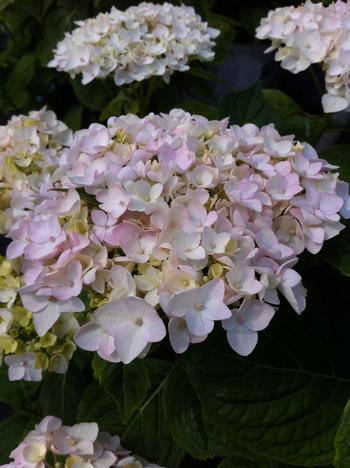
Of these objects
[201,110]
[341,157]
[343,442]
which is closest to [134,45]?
[201,110]

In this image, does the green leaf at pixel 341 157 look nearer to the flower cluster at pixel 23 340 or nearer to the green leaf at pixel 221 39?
the flower cluster at pixel 23 340

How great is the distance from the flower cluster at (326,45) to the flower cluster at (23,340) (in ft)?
1.68

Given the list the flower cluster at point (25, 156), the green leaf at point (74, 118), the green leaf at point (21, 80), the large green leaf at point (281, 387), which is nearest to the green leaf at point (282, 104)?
the flower cluster at point (25, 156)

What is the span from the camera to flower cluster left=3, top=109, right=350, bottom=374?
53 centimetres

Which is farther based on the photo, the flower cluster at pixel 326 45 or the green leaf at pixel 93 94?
the green leaf at pixel 93 94

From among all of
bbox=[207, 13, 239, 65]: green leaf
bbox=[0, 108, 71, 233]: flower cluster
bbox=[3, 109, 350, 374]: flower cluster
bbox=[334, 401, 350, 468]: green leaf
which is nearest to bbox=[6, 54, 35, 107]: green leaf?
bbox=[207, 13, 239, 65]: green leaf

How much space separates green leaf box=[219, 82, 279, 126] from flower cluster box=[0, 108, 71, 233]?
290mm

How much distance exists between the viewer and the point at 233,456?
2.58 feet

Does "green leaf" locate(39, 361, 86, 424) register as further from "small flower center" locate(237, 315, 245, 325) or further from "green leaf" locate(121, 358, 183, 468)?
"small flower center" locate(237, 315, 245, 325)

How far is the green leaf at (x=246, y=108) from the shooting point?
99 centimetres

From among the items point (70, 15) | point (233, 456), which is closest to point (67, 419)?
point (233, 456)

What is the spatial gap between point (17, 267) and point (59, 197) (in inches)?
5.7

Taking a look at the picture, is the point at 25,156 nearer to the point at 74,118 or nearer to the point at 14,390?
the point at 14,390

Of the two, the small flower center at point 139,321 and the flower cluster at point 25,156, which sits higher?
the small flower center at point 139,321
